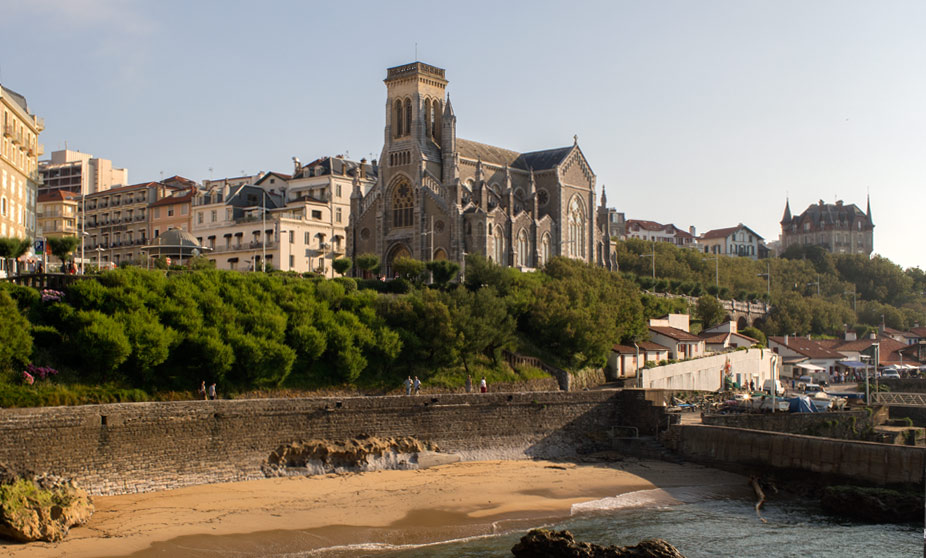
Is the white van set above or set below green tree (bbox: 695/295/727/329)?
below

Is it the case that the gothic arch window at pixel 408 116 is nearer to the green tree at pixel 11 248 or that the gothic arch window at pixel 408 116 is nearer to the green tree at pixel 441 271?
the green tree at pixel 441 271

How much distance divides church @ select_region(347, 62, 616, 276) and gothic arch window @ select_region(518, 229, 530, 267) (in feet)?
0.28

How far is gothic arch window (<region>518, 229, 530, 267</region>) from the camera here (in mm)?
83438

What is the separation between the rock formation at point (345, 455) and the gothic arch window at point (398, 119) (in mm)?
52540

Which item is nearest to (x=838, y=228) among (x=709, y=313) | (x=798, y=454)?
(x=709, y=313)

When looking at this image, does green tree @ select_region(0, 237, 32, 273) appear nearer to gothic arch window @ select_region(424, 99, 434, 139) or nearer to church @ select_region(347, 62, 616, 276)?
church @ select_region(347, 62, 616, 276)

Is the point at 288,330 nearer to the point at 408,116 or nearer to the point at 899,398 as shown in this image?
the point at 899,398

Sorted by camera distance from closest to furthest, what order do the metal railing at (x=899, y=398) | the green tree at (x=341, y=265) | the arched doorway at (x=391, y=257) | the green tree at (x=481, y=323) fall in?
the green tree at (x=481, y=323), the metal railing at (x=899, y=398), the green tree at (x=341, y=265), the arched doorway at (x=391, y=257)

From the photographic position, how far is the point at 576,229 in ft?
298

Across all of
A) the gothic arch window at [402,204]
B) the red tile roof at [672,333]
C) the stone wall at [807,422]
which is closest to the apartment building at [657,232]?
the gothic arch window at [402,204]

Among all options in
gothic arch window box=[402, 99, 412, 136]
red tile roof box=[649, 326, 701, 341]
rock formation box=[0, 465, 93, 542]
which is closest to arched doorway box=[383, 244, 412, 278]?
gothic arch window box=[402, 99, 412, 136]

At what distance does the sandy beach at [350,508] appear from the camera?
2622 centimetres

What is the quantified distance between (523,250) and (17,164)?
136 ft

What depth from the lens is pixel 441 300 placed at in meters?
49.9
